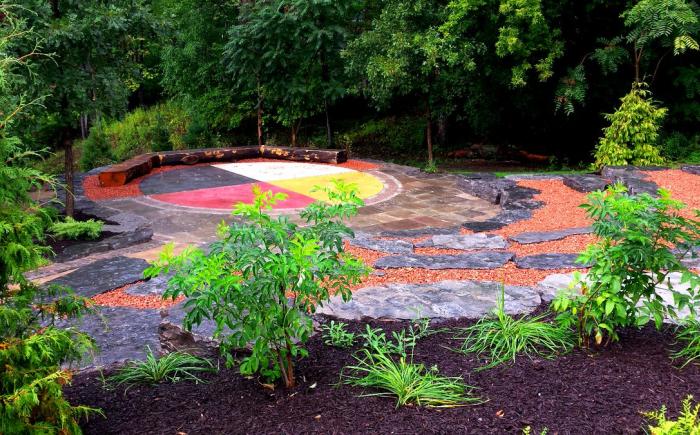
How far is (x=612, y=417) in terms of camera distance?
279 cm

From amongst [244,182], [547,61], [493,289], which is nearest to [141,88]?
[244,182]

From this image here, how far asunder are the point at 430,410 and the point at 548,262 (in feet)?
11.2

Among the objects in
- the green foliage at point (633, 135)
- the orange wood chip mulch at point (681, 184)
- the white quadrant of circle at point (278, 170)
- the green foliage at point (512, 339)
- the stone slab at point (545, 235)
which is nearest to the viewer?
the green foliage at point (512, 339)

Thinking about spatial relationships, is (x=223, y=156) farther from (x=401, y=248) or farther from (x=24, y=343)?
(x=24, y=343)

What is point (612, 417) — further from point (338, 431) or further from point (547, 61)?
point (547, 61)

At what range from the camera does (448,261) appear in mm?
6117

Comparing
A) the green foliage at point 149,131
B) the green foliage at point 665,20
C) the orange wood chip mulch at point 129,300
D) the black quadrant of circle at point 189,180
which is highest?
the green foliage at point 665,20

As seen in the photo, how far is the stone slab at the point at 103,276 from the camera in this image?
5.32 metres

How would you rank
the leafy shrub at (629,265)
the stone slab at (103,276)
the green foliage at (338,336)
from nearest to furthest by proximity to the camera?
the leafy shrub at (629,265) < the green foliage at (338,336) < the stone slab at (103,276)

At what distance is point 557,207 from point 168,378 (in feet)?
23.3

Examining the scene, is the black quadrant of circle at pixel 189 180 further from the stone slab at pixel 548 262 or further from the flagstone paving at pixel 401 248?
the stone slab at pixel 548 262

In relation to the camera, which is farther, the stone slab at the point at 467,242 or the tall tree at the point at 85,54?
the tall tree at the point at 85,54

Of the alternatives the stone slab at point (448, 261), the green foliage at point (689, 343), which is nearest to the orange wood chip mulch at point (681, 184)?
the stone slab at point (448, 261)

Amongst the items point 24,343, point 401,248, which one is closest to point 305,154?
point 401,248
